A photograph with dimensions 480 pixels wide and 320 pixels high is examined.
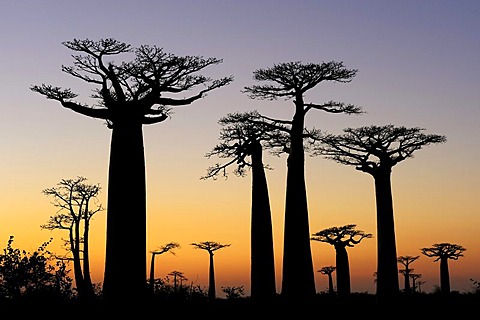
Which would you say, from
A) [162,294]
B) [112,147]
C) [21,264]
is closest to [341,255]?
[162,294]

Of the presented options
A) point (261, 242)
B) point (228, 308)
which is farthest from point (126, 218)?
point (261, 242)

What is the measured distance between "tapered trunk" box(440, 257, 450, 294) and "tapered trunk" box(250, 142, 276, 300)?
49.9ft

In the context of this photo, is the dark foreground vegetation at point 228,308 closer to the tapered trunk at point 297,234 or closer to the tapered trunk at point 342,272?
the tapered trunk at point 297,234

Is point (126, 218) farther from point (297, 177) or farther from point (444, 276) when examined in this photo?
point (444, 276)

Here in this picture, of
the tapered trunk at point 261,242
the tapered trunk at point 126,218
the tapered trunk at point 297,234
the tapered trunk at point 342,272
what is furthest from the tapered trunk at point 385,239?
the tapered trunk at point 126,218

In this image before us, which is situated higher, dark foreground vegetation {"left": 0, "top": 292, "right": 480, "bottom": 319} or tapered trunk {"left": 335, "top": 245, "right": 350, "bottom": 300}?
tapered trunk {"left": 335, "top": 245, "right": 350, "bottom": 300}

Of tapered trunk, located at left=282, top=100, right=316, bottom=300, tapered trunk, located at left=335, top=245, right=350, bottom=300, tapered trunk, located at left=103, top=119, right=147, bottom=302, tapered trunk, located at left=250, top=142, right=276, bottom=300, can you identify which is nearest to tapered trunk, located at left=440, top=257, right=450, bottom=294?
tapered trunk, located at left=335, top=245, right=350, bottom=300

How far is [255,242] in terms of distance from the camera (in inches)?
933

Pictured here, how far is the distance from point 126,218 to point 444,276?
24.7 m

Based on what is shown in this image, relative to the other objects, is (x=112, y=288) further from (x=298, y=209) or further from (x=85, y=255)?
(x=85, y=255)

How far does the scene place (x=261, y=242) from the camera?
23.7 metres

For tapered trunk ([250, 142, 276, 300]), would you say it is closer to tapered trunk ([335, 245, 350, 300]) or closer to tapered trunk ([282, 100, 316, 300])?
tapered trunk ([282, 100, 316, 300])

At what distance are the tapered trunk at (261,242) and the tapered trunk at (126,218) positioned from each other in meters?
7.51

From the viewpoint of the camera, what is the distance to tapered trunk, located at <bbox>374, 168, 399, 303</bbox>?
86.4ft
